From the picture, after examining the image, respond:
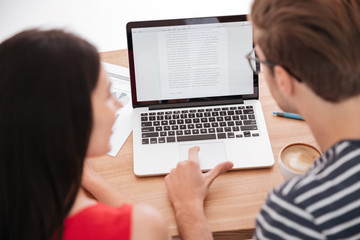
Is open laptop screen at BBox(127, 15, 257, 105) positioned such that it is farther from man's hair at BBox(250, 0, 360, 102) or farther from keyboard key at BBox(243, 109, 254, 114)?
man's hair at BBox(250, 0, 360, 102)

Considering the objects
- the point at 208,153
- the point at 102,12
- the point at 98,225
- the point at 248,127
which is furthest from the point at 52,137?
the point at 102,12

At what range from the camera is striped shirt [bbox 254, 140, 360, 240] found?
29.5 inches

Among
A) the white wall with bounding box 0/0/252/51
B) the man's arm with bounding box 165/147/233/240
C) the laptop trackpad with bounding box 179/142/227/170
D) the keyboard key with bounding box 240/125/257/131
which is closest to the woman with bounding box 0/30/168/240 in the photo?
the man's arm with bounding box 165/147/233/240

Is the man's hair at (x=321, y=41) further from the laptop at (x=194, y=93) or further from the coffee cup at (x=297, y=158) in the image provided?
the laptop at (x=194, y=93)

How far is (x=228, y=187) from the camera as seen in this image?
109 centimetres

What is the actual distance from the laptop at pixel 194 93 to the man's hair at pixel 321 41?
13.8 inches

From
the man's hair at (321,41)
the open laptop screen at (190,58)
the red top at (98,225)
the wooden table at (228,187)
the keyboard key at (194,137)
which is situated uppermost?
the man's hair at (321,41)

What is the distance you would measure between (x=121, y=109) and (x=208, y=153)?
32 centimetres

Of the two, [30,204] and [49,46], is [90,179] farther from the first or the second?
[49,46]

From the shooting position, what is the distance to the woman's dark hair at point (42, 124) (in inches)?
26.7

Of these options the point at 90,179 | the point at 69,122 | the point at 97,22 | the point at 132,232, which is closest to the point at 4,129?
the point at 69,122

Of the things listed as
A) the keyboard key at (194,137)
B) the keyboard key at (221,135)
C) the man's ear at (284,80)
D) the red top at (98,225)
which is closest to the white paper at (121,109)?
the keyboard key at (194,137)

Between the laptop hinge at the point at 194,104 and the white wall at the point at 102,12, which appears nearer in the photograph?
the laptop hinge at the point at 194,104

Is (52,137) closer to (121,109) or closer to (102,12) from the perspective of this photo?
(121,109)
